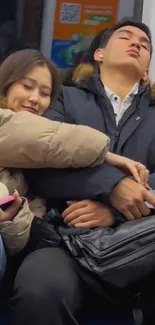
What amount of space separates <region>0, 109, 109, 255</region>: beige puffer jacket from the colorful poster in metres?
1.84

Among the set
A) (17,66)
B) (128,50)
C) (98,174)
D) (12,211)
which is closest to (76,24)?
(128,50)

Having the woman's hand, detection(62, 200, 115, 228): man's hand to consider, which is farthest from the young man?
the woman's hand

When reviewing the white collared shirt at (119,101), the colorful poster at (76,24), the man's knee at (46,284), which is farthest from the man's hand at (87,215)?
the colorful poster at (76,24)

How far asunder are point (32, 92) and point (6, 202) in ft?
1.96

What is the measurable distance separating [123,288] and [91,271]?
0.11m

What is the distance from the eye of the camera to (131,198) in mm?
2359

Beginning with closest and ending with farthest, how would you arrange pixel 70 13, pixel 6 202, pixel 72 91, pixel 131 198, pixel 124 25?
pixel 6 202, pixel 131 198, pixel 72 91, pixel 124 25, pixel 70 13

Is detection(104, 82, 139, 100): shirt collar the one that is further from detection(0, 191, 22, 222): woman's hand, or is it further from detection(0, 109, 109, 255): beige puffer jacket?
detection(0, 191, 22, 222): woman's hand

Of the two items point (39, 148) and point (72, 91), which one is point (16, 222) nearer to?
point (39, 148)

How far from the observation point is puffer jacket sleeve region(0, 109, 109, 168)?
7.50 ft

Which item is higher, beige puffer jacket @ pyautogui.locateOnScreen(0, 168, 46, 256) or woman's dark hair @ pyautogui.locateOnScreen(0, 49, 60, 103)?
woman's dark hair @ pyautogui.locateOnScreen(0, 49, 60, 103)

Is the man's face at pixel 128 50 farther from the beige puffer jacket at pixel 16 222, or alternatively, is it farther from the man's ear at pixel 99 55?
the beige puffer jacket at pixel 16 222

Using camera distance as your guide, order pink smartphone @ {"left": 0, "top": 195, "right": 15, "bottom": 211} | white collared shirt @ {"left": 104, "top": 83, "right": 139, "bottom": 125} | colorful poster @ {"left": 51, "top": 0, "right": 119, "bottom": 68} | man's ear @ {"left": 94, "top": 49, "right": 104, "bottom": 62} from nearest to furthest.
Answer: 1. pink smartphone @ {"left": 0, "top": 195, "right": 15, "bottom": 211}
2. white collared shirt @ {"left": 104, "top": 83, "right": 139, "bottom": 125}
3. man's ear @ {"left": 94, "top": 49, "right": 104, "bottom": 62}
4. colorful poster @ {"left": 51, "top": 0, "right": 119, "bottom": 68}

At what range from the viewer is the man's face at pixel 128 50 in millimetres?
2916
